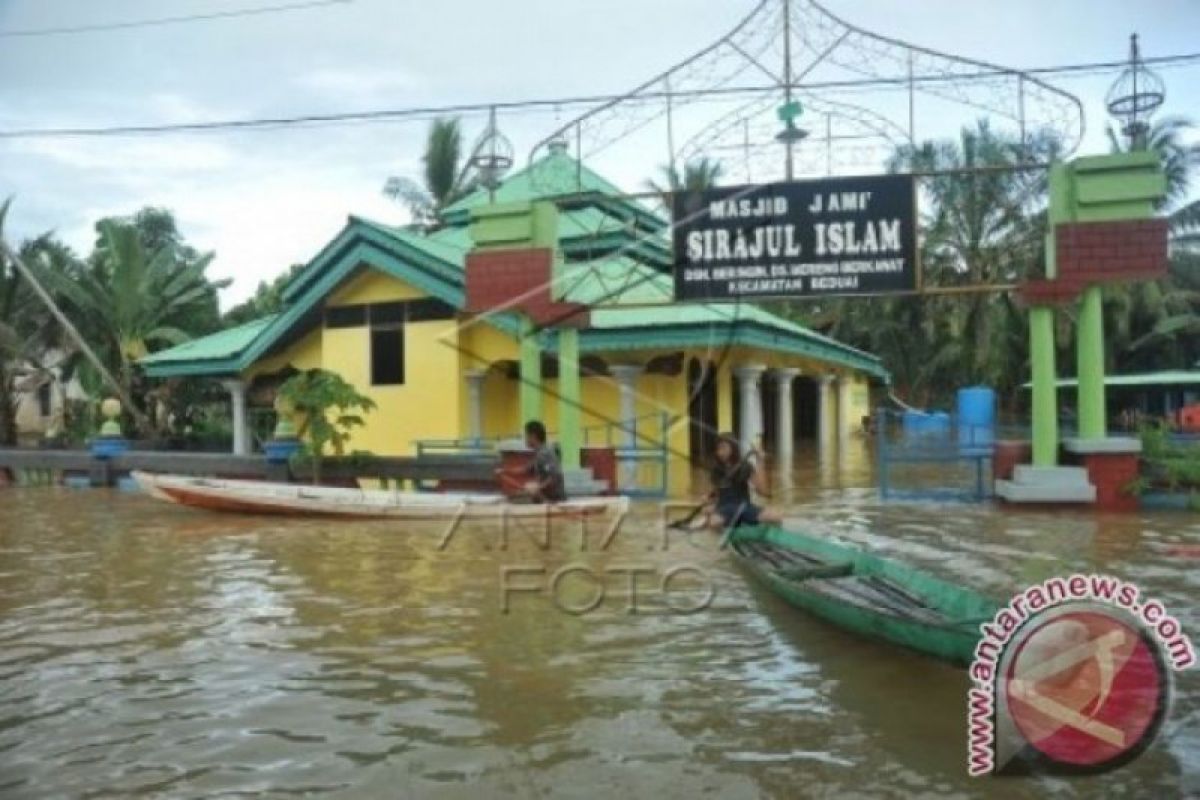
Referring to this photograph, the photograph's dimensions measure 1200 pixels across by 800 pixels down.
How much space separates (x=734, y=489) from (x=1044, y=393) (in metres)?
5.94

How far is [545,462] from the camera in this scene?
1373cm

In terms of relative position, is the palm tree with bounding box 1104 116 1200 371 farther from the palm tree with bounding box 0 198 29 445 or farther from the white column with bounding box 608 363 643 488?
the palm tree with bounding box 0 198 29 445

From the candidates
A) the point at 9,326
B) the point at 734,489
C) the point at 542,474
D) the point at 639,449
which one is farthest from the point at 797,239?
the point at 9,326

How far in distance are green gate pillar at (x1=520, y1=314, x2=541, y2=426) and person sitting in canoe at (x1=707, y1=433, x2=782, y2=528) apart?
5.74m

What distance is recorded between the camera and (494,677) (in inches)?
267

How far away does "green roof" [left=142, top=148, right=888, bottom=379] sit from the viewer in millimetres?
17922

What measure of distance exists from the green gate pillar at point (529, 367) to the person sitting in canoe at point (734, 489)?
18.8 ft

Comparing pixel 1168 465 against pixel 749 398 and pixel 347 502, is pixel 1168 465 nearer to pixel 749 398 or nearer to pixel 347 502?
pixel 749 398

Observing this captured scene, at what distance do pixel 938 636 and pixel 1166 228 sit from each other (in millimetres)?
10073

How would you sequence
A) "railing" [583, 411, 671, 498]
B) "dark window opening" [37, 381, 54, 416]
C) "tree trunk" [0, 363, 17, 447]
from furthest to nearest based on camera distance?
"dark window opening" [37, 381, 54, 416] < "tree trunk" [0, 363, 17, 447] < "railing" [583, 411, 671, 498]

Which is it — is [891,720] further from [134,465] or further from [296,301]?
[134,465]

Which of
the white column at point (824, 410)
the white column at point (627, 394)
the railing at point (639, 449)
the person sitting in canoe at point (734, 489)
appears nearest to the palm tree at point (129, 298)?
the railing at point (639, 449)

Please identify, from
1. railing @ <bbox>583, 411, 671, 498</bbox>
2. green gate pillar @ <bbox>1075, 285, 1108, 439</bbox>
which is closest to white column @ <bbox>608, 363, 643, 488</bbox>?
railing @ <bbox>583, 411, 671, 498</bbox>

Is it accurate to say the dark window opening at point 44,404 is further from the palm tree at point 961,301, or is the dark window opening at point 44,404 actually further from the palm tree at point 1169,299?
the palm tree at point 1169,299
